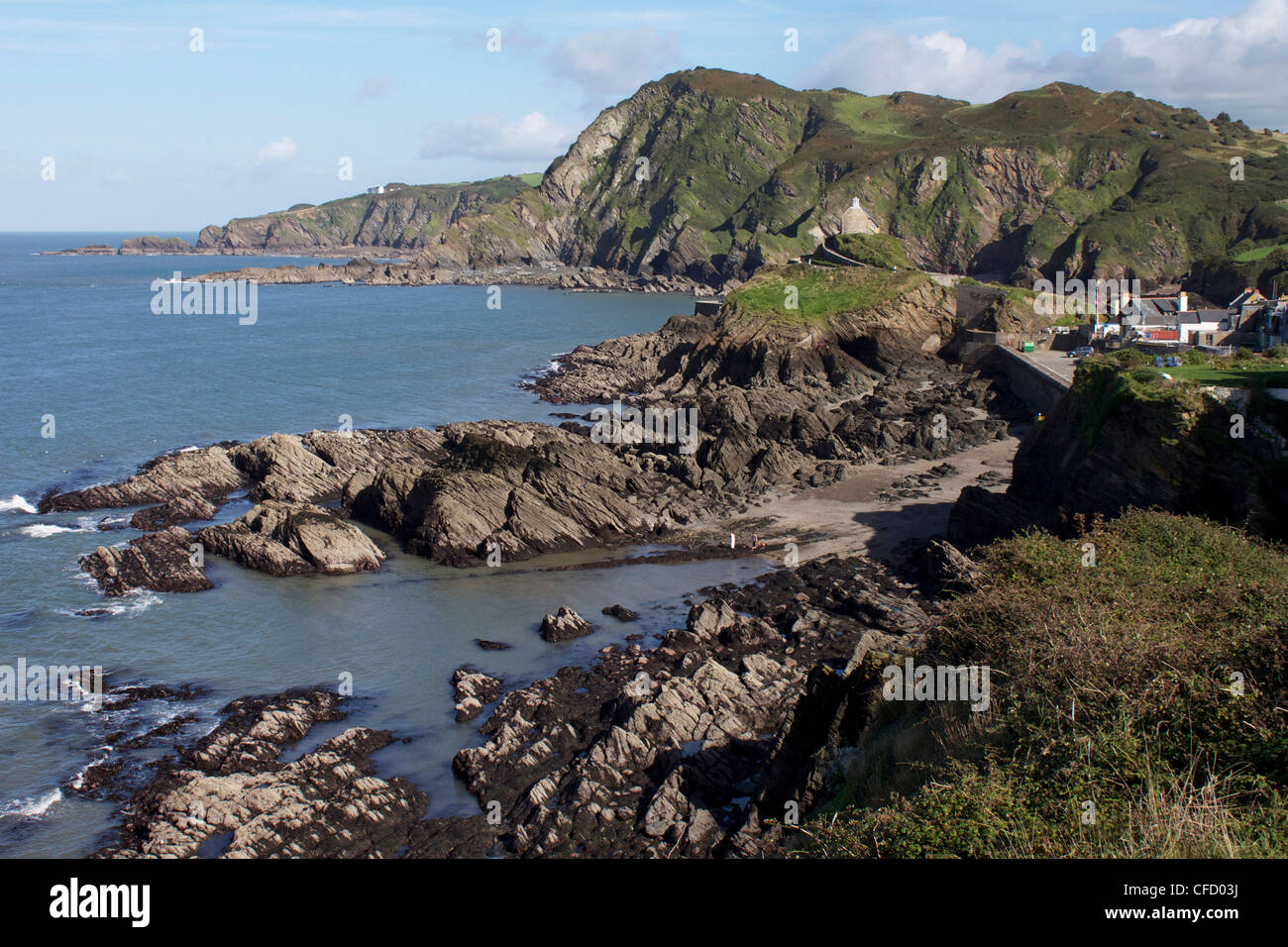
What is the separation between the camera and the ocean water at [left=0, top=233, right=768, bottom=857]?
23422mm

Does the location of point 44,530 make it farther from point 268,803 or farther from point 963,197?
point 963,197

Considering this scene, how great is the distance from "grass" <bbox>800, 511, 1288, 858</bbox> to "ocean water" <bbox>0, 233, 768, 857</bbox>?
11.2 metres

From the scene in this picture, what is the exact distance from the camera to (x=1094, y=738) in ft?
38.7

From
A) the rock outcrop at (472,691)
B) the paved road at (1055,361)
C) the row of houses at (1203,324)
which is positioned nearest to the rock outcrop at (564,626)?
the rock outcrop at (472,691)

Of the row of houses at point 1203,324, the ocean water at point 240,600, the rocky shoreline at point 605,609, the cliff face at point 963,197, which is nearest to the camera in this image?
the rocky shoreline at point 605,609

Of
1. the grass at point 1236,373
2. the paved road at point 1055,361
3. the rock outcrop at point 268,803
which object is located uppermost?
the paved road at point 1055,361

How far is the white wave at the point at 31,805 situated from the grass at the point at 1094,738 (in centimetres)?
1702

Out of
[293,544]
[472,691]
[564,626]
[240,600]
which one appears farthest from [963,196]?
[472,691]

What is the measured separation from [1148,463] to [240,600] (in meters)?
31.1

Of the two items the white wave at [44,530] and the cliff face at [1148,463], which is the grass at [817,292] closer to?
the cliff face at [1148,463]

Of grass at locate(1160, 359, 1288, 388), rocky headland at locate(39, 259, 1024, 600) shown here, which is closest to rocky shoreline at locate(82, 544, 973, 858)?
rocky headland at locate(39, 259, 1024, 600)

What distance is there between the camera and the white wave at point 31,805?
805 inches

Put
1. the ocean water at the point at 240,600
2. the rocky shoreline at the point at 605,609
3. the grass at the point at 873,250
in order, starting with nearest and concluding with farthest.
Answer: the rocky shoreline at the point at 605,609 → the ocean water at the point at 240,600 → the grass at the point at 873,250
